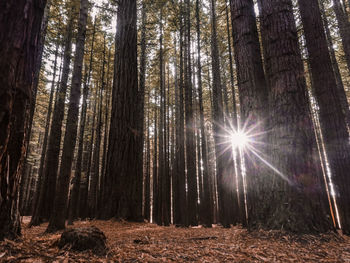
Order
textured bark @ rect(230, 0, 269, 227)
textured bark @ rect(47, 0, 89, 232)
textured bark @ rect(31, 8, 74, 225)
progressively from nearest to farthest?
1. textured bark @ rect(230, 0, 269, 227)
2. textured bark @ rect(47, 0, 89, 232)
3. textured bark @ rect(31, 8, 74, 225)

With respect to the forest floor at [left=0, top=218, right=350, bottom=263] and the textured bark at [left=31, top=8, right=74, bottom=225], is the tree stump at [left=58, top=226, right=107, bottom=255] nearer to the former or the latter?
the forest floor at [left=0, top=218, right=350, bottom=263]

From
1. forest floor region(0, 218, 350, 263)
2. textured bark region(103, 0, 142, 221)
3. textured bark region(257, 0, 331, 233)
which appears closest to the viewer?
forest floor region(0, 218, 350, 263)

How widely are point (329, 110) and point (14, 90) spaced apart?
5457 mm

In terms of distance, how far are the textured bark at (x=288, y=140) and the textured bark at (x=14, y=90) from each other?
3.27 m

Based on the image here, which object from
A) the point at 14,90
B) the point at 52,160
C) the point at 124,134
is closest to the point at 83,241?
the point at 14,90

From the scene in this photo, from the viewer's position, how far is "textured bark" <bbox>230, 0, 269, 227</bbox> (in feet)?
11.9

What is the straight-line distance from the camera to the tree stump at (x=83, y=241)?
2.02 m

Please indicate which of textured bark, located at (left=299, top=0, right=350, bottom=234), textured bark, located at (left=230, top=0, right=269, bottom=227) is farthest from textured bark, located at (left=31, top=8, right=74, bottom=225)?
textured bark, located at (left=299, top=0, right=350, bottom=234)

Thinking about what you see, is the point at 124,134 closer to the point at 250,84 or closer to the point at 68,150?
the point at 68,150

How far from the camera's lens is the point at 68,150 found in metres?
4.18

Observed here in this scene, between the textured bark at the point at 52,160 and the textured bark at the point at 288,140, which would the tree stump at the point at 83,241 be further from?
the textured bark at the point at 52,160

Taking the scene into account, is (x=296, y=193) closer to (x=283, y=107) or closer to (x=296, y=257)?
(x=296, y=257)

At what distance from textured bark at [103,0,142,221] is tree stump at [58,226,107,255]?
3.65m

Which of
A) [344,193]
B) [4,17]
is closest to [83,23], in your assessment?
[4,17]
